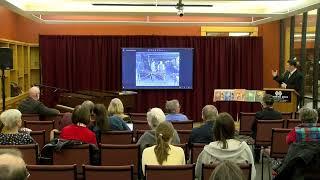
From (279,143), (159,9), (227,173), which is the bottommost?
(279,143)

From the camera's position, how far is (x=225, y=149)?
157 inches

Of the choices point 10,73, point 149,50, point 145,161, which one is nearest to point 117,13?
point 149,50

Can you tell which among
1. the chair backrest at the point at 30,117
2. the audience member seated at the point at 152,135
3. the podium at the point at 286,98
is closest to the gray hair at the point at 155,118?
the audience member seated at the point at 152,135

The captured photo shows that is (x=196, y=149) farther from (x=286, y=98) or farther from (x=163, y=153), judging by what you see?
(x=286, y=98)

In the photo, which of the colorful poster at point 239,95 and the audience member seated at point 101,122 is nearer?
the audience member seated at point 101,122

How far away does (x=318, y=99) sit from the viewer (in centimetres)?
1006

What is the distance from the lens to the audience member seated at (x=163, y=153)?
4.01 meters

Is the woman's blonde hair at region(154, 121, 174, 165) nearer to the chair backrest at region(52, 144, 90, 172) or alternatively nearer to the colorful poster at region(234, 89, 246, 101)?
the chair backrest at region(52, 144, 90, 172)

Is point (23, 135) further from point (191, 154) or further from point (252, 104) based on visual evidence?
point (252, 104)

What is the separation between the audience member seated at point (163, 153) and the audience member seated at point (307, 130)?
1.42 metres

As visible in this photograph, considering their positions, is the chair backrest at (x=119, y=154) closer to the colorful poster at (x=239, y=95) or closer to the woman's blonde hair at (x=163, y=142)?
the woman's blonde hair at (x=163, y=142)

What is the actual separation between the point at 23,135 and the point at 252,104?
819cm

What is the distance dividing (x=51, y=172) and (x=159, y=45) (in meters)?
8.34

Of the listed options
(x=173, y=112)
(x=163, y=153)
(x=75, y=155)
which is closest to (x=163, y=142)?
(x=163, y=153)
